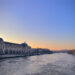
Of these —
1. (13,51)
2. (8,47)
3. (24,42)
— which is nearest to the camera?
(8,47)

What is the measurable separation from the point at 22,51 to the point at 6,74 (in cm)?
6970

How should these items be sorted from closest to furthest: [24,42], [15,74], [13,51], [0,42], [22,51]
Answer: [15,74] < [0,42] < [13,51] < [22,51] < [24,42]

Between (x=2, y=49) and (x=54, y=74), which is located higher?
(x=2, y=49)

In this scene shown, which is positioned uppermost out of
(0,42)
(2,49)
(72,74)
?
(0,42)

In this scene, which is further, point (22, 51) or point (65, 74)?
point (22, 51)

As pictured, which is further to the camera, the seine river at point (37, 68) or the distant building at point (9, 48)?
the distant building at point (9, 48)

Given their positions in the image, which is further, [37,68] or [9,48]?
[9,48]

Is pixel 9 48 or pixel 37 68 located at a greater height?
pixel 9 48

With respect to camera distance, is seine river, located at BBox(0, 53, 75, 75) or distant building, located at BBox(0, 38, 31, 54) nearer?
seine river, located at BBox(0, 53, 75, 75)

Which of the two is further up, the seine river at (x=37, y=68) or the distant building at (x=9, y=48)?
the distant building at (x=9, y=48)

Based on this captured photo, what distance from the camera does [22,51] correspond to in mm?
82938

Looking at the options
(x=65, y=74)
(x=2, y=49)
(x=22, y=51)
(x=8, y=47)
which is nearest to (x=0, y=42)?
(x=2, y=49)

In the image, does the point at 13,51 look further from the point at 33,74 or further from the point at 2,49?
the point at 33,74

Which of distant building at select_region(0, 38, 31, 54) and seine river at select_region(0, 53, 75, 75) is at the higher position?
distant building at select_region(0, 38, 31, 54)
